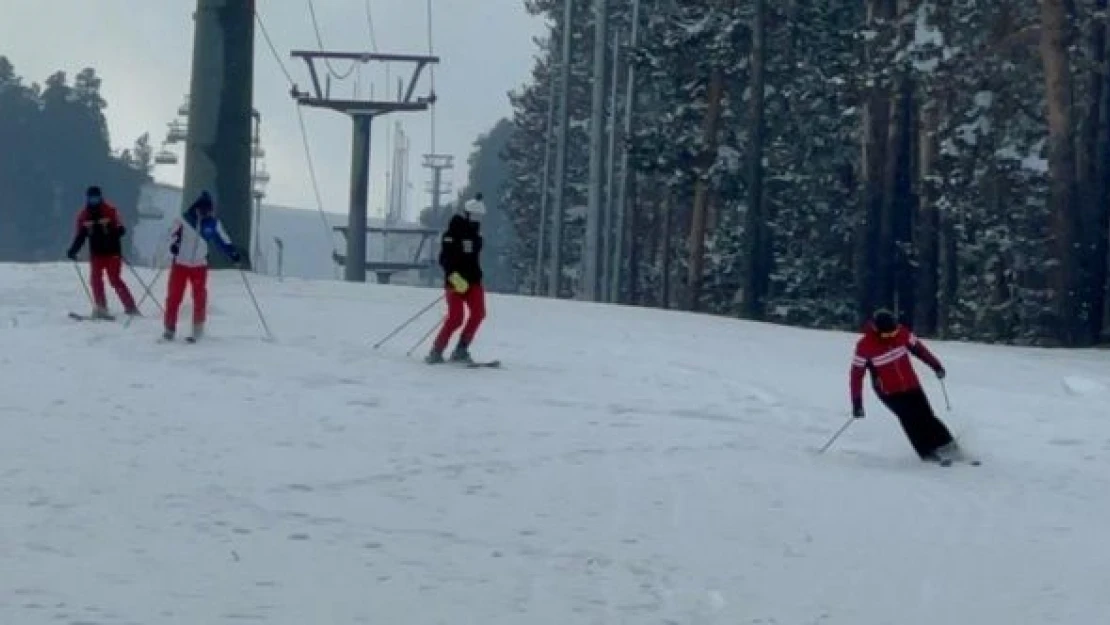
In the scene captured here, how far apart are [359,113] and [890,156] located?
42.9 ft

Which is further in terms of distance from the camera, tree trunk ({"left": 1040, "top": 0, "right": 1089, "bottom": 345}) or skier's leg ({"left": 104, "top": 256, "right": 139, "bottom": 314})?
tree trunk ({"left": 1040, "top": 0, "right": 1089, "bottom": 345})

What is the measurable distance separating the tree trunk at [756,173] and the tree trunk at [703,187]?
5930mm

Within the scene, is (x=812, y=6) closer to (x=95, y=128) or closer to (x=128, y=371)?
(x=128, y=371)

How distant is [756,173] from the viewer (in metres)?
49.0

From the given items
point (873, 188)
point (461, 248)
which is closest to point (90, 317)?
point (461, 248)

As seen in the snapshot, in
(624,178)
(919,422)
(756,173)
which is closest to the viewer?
(919,422)

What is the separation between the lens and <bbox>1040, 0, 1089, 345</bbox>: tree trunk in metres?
36.6

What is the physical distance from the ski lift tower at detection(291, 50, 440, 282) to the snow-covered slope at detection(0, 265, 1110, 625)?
25259mm

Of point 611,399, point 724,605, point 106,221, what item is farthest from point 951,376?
point 724,605

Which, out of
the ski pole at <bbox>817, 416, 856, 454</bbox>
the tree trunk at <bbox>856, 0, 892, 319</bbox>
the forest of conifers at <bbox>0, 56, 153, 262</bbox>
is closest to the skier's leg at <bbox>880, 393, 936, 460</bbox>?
the ski pole at <bbox>817, 416, 856, 454</bbox>

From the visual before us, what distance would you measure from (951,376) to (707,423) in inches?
305

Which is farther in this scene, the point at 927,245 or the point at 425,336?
the point at 927,245

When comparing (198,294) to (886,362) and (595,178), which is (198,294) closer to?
(886,362)

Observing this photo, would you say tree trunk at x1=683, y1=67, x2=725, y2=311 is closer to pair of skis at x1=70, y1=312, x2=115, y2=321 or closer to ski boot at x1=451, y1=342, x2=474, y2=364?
pair of skis at x1=70, y1=312, x2=115, y2=321
